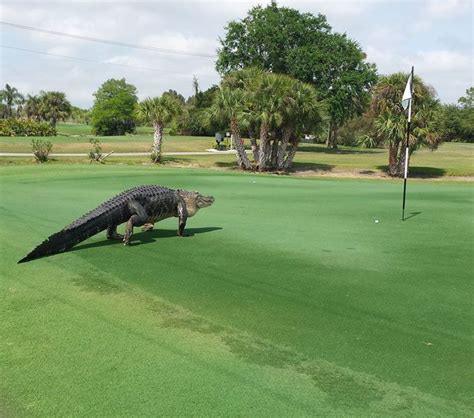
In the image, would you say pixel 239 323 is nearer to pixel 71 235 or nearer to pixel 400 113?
pixel 71 235

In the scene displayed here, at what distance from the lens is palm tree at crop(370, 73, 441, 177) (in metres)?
34.1

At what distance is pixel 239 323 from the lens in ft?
19.8

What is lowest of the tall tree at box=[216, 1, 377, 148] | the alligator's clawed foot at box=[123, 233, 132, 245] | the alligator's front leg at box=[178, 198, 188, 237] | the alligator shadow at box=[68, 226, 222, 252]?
the alligator shadow at box=[68, 226, 222, 252]

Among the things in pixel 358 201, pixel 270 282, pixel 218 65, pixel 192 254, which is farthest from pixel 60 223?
pixel 218 65

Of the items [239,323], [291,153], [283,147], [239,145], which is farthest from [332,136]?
[239,323]

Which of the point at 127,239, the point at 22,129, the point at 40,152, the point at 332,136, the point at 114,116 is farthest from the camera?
the point at 114,116

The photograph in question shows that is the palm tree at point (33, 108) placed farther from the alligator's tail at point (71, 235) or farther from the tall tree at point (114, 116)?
the alligator's tail at point (71, 235)

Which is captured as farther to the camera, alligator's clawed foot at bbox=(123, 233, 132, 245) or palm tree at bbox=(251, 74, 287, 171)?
palm tree at bbox=(251, 74, 287, 171)

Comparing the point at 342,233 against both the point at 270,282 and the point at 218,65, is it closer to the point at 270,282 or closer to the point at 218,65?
the point at 270,282

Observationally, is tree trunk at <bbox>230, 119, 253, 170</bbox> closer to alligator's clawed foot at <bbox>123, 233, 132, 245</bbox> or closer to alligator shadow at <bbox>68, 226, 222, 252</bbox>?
alligator shadow at <bbox>68, 226, 222, 252</bbox>

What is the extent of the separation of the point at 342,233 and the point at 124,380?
7.87m

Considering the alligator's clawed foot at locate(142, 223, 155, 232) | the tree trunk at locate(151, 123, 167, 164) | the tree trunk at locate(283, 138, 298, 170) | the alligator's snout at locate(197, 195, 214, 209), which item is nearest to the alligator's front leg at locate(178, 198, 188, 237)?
the alligator's snout at locate(197, 195, 214, 209)

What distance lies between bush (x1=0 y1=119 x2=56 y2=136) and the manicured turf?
53459 millimetres

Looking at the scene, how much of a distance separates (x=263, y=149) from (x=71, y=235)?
1129 inches
